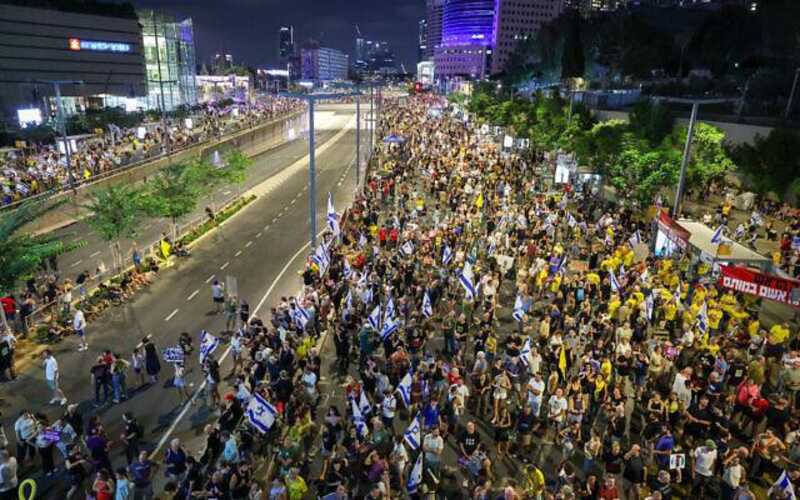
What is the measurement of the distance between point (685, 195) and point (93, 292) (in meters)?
33.7

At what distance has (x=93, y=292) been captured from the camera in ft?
76.4

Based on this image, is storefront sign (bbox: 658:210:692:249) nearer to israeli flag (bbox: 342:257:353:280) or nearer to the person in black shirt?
israeli flag (bbox: 342:257:353:280)

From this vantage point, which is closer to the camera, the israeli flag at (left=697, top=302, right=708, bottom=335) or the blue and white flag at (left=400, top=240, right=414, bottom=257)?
the israeli flag at (left=697, top=302, right=708, bottom=335)

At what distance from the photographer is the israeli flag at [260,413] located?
1258 centimetres

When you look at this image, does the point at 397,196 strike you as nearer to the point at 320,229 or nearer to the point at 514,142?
the point at 320,229

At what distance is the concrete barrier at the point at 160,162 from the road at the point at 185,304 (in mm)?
5200

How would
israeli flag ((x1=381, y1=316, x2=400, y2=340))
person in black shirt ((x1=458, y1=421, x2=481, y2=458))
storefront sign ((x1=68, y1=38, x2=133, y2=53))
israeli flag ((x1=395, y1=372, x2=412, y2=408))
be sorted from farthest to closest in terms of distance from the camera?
storefront sign ((x1=68, y1=38, x2=133, y2=53)) < israeli flag ((x1=381, y1=316, x2=400, y2=340)) < israeli flag ((x1=395, y1=372, x2=412, y2=408)) < person in black shirt ((x1=458, y1=421, x2=481, y2=458))

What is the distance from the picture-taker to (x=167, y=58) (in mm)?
112375

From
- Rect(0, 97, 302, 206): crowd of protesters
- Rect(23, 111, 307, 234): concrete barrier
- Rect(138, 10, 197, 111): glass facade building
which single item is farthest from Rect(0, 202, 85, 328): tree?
Rect(138, 10, 197, 111): glass facade building

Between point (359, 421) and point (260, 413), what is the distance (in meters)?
2.16

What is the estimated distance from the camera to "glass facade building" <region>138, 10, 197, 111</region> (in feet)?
360

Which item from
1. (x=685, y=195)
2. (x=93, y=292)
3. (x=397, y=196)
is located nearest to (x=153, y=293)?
(x=93, y=292)

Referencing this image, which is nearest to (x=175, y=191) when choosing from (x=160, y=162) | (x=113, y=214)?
(x=113, y=214)

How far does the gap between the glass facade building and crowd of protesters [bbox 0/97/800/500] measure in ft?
333
